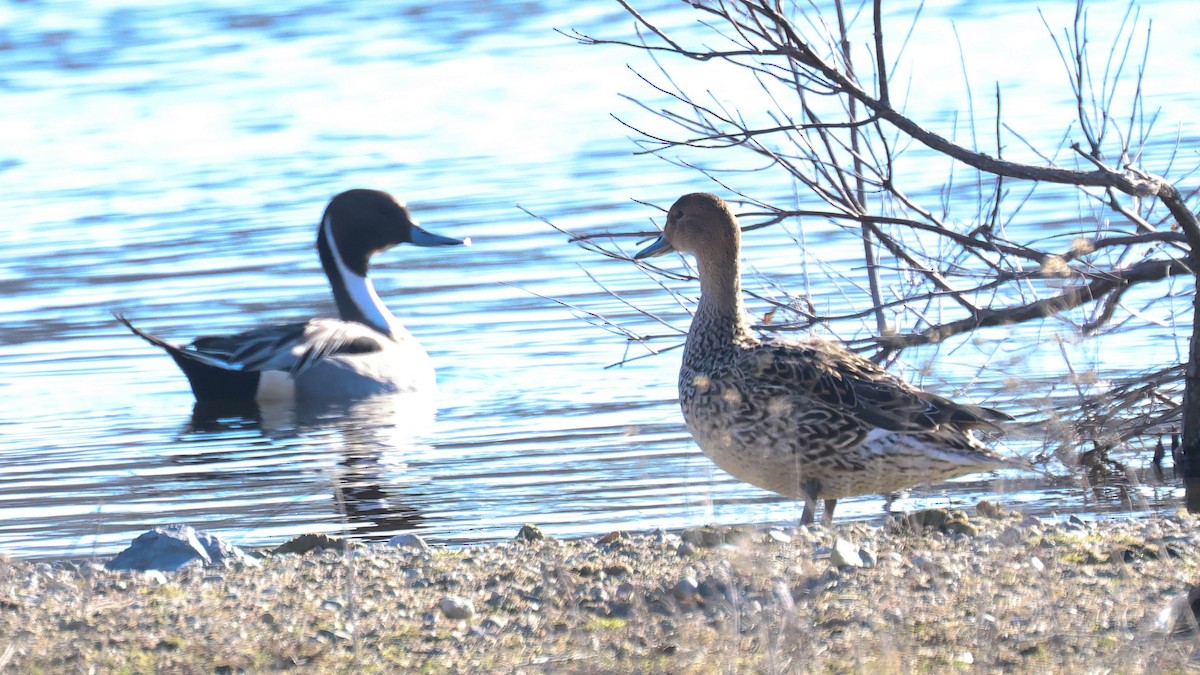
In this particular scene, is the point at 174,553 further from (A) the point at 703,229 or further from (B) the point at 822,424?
(A) the point at 703,229

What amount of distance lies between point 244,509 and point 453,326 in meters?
5.08

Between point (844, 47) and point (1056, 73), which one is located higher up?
point (1056, 73)

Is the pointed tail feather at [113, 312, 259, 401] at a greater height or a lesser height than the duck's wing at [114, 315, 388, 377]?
lesser

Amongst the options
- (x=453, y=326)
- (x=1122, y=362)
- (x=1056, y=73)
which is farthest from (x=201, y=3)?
(x=1122, y=362)

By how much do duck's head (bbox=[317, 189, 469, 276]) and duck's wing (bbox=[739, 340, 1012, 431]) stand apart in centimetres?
661

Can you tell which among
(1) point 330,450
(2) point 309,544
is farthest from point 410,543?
(1) point 330,450

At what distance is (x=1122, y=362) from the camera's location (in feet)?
32.9

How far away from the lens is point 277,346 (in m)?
11.7

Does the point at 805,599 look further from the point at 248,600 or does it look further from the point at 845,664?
the point at 248,600

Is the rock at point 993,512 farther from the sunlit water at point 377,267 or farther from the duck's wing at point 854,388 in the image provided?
the duck's wing at point 854,388

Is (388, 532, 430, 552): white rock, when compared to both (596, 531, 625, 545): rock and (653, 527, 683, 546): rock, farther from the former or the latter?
(653, 527, 683, 546): rock

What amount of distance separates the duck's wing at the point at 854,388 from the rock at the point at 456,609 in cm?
174

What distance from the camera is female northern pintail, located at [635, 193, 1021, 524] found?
631cm

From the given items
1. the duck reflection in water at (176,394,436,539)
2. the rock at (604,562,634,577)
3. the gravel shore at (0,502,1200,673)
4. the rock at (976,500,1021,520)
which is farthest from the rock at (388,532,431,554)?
the rock at (976,500,1021,520)
